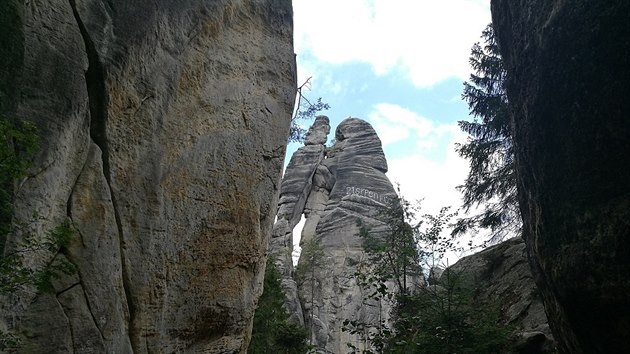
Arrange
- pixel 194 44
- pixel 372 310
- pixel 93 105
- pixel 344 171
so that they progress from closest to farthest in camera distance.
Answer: pixel 93 105
pixel 194 44
pixel 372 310
pixel 344 171

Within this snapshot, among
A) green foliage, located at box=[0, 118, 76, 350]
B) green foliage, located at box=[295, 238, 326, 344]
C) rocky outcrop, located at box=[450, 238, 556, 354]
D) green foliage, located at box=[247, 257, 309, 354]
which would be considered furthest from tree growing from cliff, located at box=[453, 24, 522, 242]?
green foliage, located at box=[295, 238, 326, 344]

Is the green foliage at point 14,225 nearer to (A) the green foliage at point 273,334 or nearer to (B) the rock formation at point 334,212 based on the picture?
(A) the green foliage at point 273,334

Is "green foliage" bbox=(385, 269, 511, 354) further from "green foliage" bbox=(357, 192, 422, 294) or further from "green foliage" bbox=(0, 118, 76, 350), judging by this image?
"green foliage" bbox=(0, 118, 76, 350)

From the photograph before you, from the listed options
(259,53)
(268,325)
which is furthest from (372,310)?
(259,53)

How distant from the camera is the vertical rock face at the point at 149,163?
19.7 ft

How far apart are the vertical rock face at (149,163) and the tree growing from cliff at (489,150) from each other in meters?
8.32

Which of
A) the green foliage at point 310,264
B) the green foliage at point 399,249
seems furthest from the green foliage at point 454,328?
the green foliage at point 310,264

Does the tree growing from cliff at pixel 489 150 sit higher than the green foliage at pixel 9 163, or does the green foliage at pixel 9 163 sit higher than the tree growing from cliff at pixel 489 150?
the tree growing from cliff at pixel 489 150

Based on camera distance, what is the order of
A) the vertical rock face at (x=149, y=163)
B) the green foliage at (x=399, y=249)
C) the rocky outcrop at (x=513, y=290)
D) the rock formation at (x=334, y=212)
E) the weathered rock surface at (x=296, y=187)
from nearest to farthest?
the vertical rock face at (x=149, y=163) < the rocky outcrop at (x=513, y=290) < the green foliage at (x=399, y=249) < the rock formation at (x=334, y=212) < the weathered rock surface at (x=296, y=187)

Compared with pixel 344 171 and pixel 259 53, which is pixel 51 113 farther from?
pixel 344 171

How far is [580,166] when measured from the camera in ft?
19.7

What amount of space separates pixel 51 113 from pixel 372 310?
32196 millimetres

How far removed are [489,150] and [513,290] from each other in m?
5.56

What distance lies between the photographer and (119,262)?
7.23m
